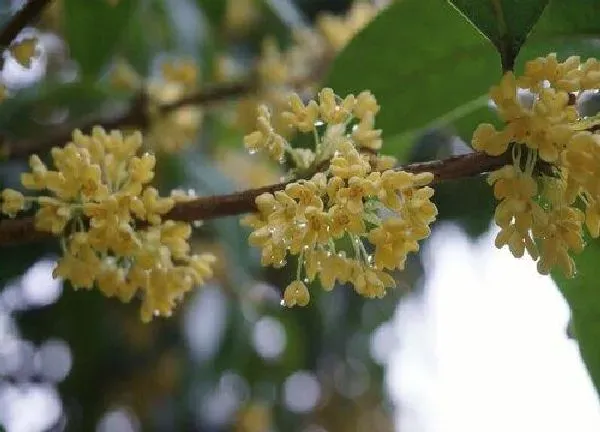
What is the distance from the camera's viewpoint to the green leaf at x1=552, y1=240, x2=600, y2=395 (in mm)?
784

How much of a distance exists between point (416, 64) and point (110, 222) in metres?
0.40

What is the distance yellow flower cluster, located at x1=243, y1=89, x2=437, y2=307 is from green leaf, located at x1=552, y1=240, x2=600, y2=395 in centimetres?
20

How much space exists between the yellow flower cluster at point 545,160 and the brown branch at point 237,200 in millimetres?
12

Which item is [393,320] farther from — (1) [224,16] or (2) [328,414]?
(1) [224,16]

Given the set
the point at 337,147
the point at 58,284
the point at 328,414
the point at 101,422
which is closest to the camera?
the point at 337,147

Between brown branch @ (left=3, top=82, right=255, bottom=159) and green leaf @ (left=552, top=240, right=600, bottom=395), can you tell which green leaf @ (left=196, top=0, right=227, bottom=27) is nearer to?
brown branch @ (left=3, top=82, right=255, bottom=159)

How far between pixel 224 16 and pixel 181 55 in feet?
0.59

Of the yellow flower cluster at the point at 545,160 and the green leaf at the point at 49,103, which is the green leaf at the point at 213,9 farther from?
the yellow flower cluster at the point at 545,160

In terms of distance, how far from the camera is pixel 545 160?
2.00 ft

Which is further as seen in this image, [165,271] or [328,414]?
[328,414]

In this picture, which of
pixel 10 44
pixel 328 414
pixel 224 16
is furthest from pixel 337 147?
pixel 328 414

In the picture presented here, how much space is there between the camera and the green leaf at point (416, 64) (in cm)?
91

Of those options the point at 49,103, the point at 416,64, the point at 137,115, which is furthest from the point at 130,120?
the point at 416,64

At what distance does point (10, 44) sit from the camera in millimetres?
794
